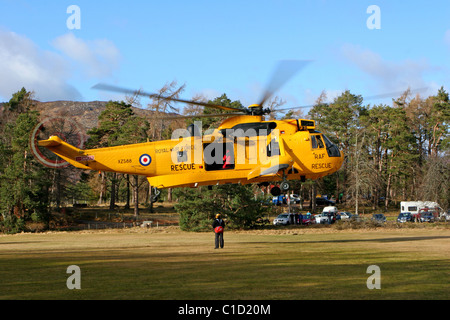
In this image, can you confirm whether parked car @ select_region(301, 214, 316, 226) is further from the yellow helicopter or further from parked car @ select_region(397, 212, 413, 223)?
the yellow helicopter

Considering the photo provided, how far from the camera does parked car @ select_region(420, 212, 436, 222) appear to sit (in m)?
54.8

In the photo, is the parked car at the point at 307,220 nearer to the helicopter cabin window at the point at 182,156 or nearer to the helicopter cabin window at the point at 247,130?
the helicopter cabin window at the point at 247,130

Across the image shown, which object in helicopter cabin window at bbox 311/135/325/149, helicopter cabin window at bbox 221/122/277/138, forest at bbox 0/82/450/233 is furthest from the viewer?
forest at bbox 0/82/450/233

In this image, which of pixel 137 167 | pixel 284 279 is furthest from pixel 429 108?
pixel 284 279

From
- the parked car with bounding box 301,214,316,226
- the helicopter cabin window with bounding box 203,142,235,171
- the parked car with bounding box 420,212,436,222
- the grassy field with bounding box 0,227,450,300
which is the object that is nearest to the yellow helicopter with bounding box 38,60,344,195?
the helicopter cabin window with bounding box 203,142,235,171

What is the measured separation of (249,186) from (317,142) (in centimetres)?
2519

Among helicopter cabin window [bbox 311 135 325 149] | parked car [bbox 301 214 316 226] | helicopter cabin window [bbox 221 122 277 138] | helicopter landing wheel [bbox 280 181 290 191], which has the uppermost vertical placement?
helicopter cabin window [bbox 221 122 277 138]

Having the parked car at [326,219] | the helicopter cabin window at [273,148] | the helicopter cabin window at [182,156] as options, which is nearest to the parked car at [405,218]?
the parked car at [326,219]

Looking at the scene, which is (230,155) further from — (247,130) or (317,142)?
(317,142)

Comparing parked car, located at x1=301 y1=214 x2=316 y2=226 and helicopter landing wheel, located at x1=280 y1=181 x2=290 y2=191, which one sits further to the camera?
parked car, located at x1=301 y1=214 x2=316 y2=226

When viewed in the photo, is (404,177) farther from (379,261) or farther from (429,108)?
(379,261)

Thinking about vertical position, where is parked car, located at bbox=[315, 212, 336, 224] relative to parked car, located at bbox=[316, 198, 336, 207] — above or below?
below

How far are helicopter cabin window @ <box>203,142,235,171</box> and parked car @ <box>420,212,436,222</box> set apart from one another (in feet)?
129

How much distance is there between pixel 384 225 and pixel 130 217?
35976 mm
